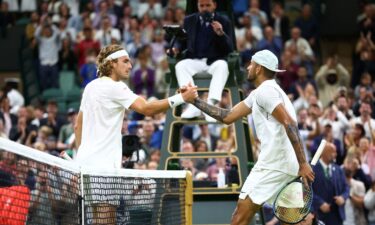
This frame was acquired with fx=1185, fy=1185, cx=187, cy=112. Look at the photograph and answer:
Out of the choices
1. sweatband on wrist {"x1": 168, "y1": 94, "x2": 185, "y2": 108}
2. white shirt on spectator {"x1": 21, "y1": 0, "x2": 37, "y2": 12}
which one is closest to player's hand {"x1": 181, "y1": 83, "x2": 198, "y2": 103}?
sweatband on wrist {"x1": 168, "y1": 94, "x2": 185, "y2": 108}

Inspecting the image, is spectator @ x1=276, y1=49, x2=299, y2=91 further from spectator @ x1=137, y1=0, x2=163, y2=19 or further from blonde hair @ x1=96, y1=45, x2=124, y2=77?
blonde hair @ x1=96, y1=45, x2=124, y2=77

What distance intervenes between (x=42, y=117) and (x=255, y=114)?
454 inches

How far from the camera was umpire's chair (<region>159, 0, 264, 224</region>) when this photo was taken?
42.5 feet

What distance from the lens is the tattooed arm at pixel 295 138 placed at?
1023 centimetres

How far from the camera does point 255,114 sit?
34.5ft

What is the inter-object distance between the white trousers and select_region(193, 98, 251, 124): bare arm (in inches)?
91.1

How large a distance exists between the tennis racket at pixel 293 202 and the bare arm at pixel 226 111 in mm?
881

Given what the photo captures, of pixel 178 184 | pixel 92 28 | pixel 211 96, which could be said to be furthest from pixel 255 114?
pixel 92 28

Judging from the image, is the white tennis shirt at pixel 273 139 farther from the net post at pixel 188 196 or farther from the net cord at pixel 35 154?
the net cord at pixel 35 154

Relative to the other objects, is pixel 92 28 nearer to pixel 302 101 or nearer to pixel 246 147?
pixel 302 101

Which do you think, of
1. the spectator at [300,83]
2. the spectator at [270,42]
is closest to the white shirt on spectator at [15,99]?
the spectator at [270,42]

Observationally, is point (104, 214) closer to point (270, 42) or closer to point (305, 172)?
point (305, 172)

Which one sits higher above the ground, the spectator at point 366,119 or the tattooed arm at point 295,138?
the spectator at point 366,119

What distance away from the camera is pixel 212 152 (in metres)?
13.2
